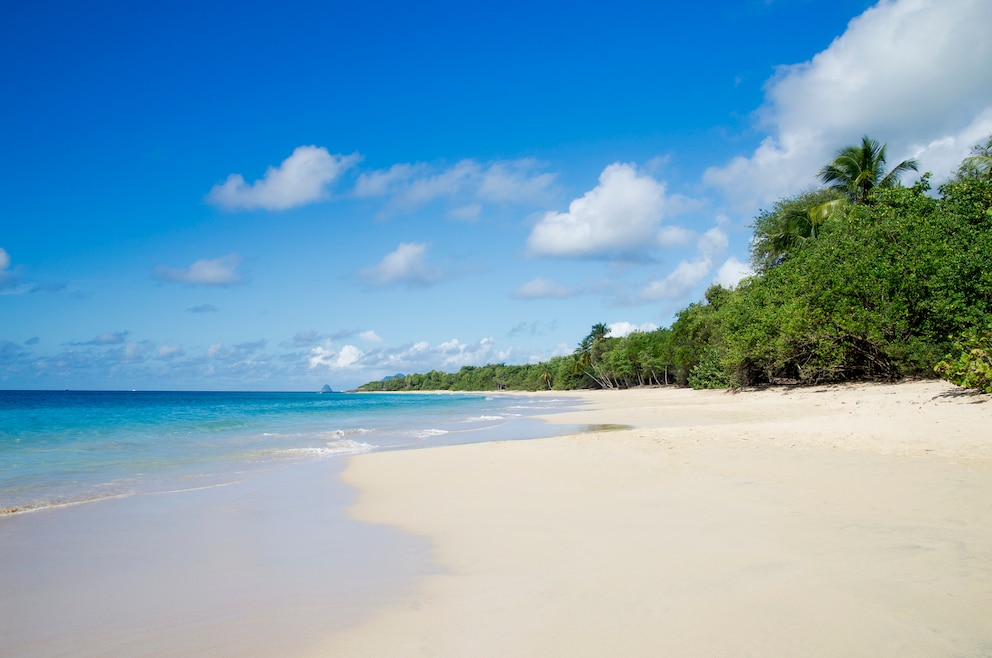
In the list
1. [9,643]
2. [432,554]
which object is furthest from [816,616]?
[9,643]

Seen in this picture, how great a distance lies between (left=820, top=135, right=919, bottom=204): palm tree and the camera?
32.9 metres

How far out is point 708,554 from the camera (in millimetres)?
4367

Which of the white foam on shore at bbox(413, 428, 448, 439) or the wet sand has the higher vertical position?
the wet sand

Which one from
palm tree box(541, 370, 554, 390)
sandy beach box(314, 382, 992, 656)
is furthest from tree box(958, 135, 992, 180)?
palm tree box(541, 370, 554, 390)

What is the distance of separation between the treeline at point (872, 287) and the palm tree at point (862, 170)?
0.20 ft

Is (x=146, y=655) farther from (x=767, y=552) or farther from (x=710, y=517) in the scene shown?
(x=710, y=517)

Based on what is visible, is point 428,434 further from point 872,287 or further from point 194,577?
point 872,287

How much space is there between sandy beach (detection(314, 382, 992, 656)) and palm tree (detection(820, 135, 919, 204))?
98.1ft

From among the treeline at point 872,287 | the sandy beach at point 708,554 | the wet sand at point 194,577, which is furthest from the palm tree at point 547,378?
the wet sand at point 194,577

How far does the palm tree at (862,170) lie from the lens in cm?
3288

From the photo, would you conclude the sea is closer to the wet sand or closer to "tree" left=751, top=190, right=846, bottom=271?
the wet sand

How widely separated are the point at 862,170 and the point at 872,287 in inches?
643

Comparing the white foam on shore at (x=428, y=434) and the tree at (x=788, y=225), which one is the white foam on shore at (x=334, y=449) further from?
the tree at (x=788, y=225)

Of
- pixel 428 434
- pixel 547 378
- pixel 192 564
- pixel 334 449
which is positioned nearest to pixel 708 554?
pixel 192 564
